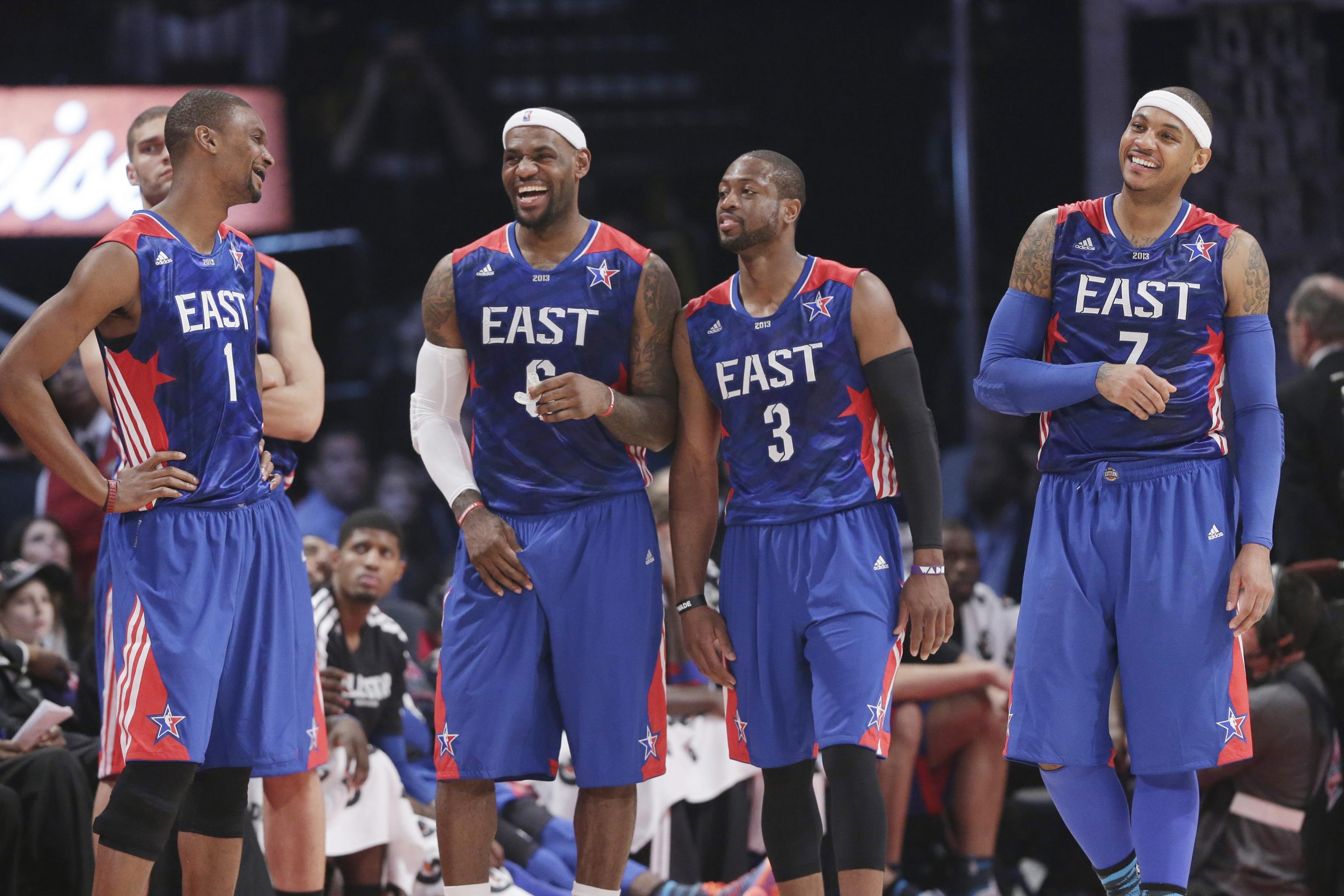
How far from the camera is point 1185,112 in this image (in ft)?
12.7

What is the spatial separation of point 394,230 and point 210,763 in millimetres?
6558

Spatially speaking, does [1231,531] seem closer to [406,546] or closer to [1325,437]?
[1325,437]

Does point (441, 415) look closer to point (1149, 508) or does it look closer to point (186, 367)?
point (186, 367)

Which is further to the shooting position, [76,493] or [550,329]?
[76,493]

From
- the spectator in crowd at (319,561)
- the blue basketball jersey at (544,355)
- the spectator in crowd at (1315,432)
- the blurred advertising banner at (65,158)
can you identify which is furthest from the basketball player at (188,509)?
the blurred advertising banner at (65,158)

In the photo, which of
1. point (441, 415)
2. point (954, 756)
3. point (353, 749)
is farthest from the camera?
point (954, 756)

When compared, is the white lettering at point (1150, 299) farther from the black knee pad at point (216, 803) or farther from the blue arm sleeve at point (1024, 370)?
the black knee pad at point (216, 803)

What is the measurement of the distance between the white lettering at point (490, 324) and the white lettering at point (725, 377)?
22.4 inches

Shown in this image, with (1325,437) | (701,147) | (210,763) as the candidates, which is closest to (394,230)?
(701,147)

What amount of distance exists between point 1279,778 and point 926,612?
246 centimetres

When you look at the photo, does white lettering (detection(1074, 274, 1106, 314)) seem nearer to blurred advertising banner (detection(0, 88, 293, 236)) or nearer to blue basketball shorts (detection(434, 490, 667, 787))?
blue basketball shorts (detection(434, 490, 667, 787))

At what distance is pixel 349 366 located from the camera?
32.2ft

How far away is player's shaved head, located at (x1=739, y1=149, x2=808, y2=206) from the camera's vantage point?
4016 mm

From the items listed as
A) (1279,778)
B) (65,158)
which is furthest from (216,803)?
(65,158)
